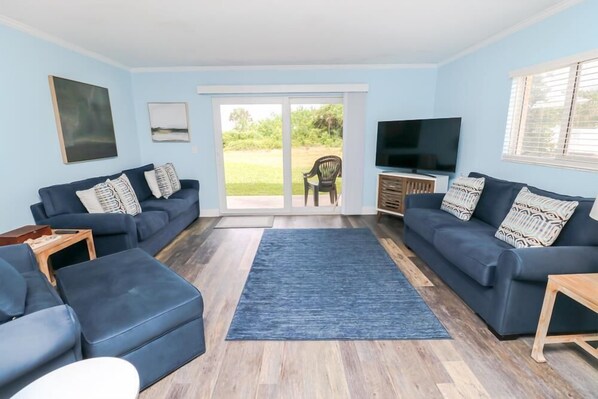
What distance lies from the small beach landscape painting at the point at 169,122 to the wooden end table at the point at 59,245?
2.44 m

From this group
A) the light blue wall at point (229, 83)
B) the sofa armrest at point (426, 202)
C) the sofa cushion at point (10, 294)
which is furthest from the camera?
the light blue wall at point (229, 83)

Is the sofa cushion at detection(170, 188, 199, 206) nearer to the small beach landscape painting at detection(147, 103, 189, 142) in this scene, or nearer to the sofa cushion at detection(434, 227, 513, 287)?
the small beach landscape painting at detection(147, 103, 189, 142)

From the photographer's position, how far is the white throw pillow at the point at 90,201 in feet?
9.77

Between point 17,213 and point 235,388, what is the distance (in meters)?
2.63

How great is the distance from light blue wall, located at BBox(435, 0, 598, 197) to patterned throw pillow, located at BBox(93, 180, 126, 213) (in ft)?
13.6

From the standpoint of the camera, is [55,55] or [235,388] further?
[55,55]

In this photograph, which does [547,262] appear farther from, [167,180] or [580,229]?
[167,180]

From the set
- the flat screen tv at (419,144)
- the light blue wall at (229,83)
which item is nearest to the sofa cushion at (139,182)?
the light blue wall at (229,83)

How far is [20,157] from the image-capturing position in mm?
2697

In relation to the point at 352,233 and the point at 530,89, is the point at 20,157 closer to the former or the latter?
the point at 352,233

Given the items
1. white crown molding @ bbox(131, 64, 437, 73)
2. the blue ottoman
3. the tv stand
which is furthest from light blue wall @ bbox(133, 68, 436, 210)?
the blue ottoman

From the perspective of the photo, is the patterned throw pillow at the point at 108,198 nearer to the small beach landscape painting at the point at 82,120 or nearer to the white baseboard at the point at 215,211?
the small beach landscape painting at the point at 82,120

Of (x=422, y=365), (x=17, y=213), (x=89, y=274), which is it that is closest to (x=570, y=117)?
(x=422, y=365)

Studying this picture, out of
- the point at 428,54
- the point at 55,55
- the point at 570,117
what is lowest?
the point at 570,117
